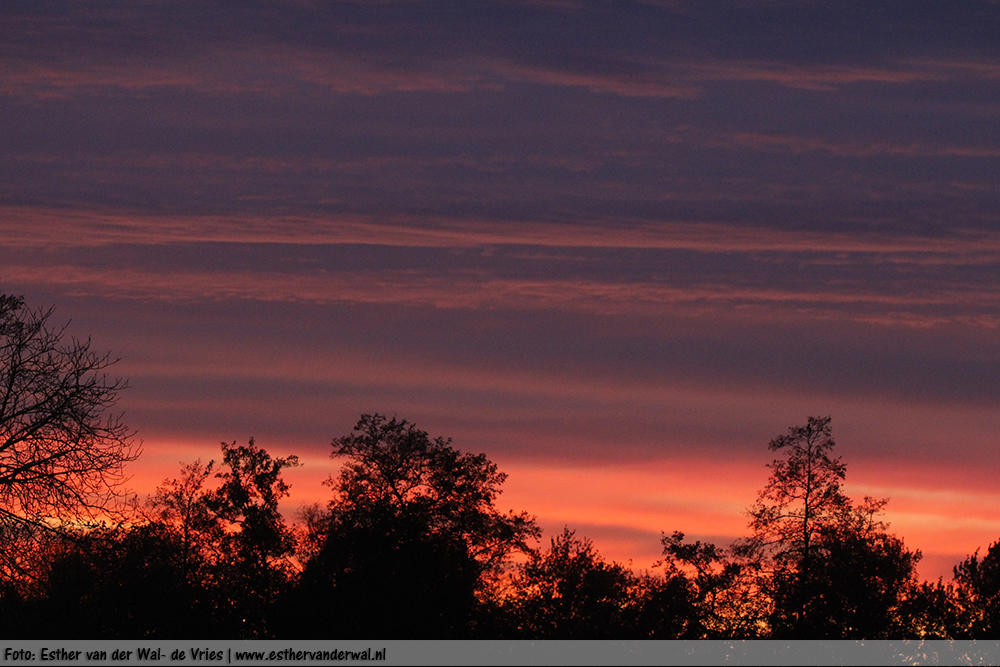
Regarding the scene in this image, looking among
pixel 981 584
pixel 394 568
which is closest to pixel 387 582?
pixel 394 568

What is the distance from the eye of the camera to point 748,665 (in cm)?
3647

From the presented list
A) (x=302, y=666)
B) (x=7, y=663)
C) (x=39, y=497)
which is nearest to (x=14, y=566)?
(x=39, y=497)

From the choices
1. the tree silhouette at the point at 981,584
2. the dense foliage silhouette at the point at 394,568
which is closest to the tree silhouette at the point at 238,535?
the dense foliage silhouette at the point at 394,568

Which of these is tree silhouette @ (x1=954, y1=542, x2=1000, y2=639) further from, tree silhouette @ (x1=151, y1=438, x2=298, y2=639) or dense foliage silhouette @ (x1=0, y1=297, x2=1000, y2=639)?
tree silhouette @ (x1=151, y1=438, x2=298, y2=639)

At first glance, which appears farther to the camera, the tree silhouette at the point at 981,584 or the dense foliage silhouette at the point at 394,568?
the tree silhouette at the point at 981,584

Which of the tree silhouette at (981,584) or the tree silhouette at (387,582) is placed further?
the tree silhouette at (981,584)

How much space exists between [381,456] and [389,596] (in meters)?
15.8

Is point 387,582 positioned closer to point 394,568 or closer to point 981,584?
point 394,568

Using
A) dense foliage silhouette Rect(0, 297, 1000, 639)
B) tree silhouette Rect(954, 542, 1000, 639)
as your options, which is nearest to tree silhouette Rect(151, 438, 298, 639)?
dense foliage silhouette Rect(0, 297, 1000, 639)

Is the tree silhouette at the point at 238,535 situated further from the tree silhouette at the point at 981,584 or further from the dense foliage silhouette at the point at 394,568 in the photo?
the tree silhouette at the point at 981,584

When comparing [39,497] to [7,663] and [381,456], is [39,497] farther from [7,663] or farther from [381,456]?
[381,456]

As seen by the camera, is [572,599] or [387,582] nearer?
[387,582]

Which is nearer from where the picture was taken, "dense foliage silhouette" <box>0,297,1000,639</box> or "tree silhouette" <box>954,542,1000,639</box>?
"dense foliage silhouette" <box>0,297,1000,639</box>

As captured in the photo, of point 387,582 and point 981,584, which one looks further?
point 981,584
